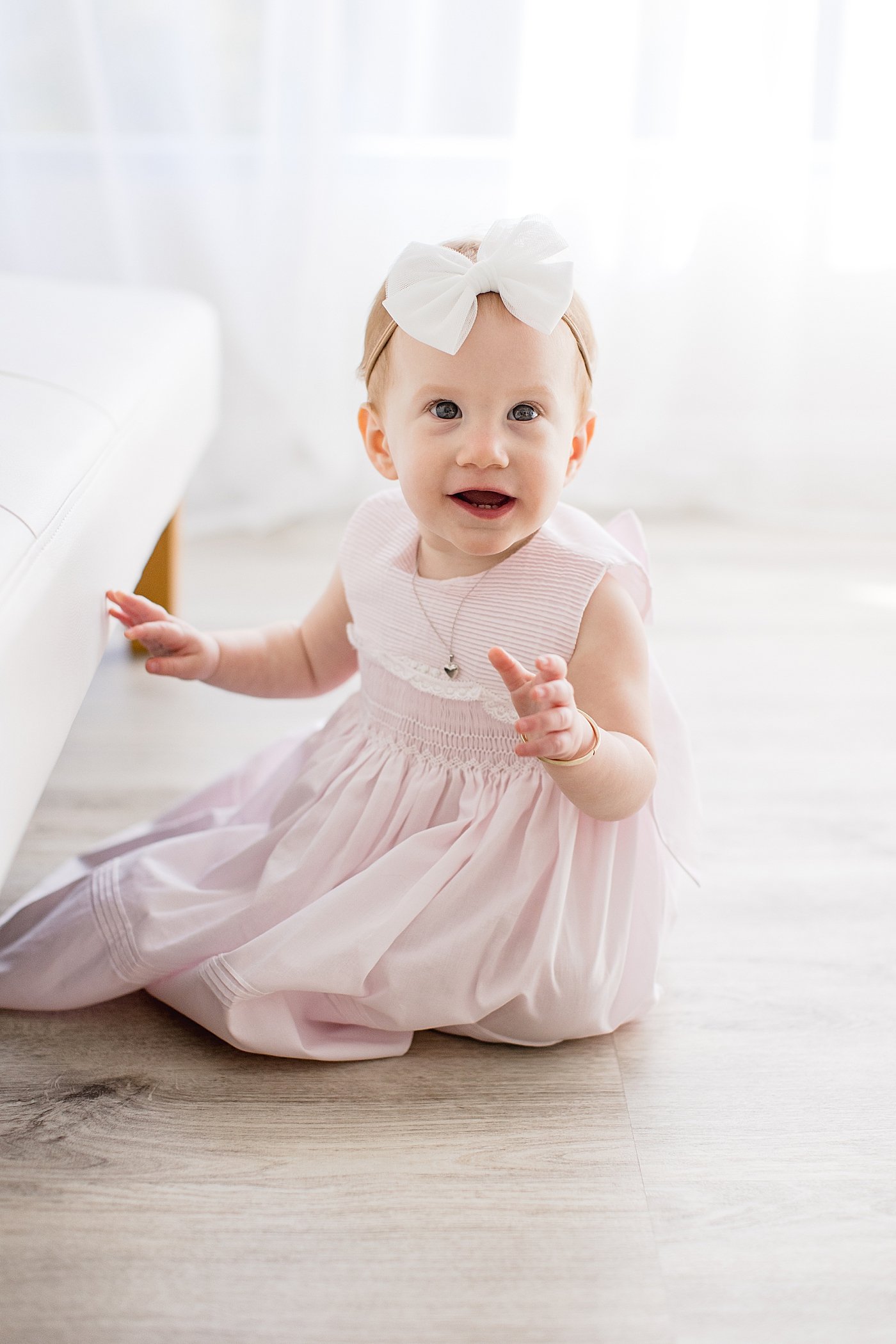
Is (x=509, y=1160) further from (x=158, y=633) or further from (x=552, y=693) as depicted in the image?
(x=158, y=633)

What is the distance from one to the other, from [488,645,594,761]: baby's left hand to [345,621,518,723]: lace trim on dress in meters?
0.12

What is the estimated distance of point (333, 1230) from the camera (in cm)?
77

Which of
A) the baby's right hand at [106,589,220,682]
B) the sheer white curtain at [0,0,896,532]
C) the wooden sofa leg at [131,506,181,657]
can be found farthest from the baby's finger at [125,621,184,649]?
the sheer white curtain at [0,0,896,532]

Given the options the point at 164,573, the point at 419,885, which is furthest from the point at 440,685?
the point at 164,573

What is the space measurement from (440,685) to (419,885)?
148 millimetres

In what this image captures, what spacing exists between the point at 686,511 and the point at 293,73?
0.99 metres

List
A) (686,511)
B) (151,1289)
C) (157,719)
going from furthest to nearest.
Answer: (686,511), (157,719), (151,1289)

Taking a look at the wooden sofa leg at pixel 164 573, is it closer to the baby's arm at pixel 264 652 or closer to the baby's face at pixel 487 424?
the baby's arm at pixel 264 652

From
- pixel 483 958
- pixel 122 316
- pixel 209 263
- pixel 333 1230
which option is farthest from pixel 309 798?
pixel 209 263

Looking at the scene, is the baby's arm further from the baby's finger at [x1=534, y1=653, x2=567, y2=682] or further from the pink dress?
the baby's finger at [x1=534, y1=653, x2=567, y2=682]

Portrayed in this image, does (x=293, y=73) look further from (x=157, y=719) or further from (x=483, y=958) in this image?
(x=483, y=958)

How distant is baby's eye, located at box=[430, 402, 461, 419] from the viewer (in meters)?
0.86

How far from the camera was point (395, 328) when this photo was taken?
895 millimetres

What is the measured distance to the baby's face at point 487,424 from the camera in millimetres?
842
